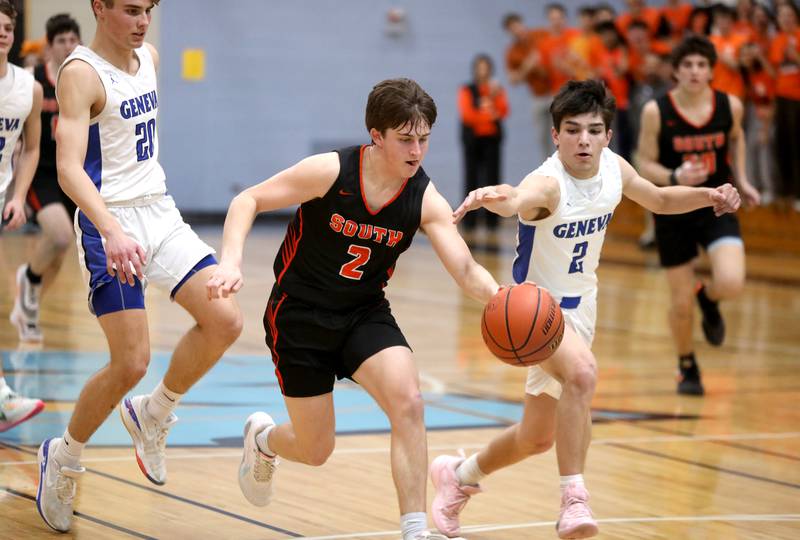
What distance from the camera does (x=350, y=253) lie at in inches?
185

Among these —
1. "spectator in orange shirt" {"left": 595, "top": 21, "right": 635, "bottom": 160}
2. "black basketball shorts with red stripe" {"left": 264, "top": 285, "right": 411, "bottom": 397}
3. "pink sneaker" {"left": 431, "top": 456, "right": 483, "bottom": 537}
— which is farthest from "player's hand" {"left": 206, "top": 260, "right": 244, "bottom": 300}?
"spectator in orange shirt" {"left": 595, "top": 21, "right": 635, "bottom": 160}

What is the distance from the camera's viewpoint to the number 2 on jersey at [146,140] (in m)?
5.30

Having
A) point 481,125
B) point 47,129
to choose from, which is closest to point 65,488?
point 47,129

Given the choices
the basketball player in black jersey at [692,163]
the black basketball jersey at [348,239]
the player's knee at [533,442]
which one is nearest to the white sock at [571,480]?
the player's knee at [533,442]

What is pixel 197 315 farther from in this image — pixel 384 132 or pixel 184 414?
pixel 184 414

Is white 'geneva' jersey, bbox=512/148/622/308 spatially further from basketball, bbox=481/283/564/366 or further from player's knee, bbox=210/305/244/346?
player's knee, bbox=210/305/244/346

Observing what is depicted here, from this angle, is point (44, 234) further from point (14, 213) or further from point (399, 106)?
point (399, 106)

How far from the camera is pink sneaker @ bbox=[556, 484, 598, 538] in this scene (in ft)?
15.1

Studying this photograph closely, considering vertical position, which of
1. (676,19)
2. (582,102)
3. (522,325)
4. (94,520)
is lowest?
→ (94,520)

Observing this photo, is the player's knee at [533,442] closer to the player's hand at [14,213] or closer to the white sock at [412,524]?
the white sock at [412,524]

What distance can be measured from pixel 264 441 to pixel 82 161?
1.24 meters

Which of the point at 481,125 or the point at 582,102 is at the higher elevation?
the point at 481,125

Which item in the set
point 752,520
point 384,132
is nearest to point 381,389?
point 384,132

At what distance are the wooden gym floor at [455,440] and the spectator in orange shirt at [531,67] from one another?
21.1ft
